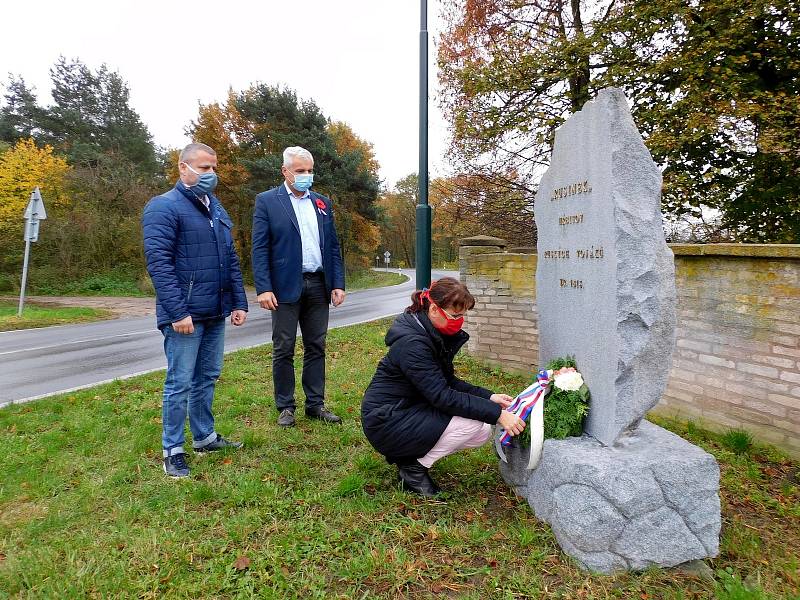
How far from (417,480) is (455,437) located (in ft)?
1.25

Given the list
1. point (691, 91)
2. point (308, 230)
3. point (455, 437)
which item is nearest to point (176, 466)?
point (455, 437)

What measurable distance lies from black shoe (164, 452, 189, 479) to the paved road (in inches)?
123

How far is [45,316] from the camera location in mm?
12570

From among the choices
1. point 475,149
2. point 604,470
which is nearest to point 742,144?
point 475,149

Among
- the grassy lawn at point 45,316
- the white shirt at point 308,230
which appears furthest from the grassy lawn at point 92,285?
the white shirt at point 308,230

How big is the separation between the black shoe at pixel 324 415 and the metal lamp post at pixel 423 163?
235 cm

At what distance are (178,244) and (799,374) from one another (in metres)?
4.47

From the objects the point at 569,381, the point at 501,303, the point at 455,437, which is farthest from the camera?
the point at 501,303

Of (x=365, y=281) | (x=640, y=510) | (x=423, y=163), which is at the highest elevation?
(x=423, y=163)

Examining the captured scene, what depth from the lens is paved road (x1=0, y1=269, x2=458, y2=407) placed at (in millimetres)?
6043

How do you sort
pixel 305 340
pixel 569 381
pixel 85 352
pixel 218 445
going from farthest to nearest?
pixel 85 352 → pixel 305 340 → pixel 218 445 → pixel 569 381

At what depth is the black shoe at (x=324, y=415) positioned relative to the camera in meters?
4.16

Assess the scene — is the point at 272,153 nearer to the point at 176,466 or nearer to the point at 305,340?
the point at 305,340

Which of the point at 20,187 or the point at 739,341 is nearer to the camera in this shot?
the point at 739,341
